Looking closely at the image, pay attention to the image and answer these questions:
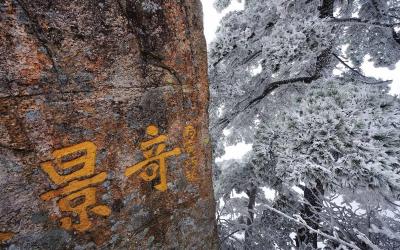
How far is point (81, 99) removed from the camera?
4.61ft

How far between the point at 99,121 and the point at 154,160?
0.48 metres

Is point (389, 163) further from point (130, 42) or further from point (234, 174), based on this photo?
point (234, 174)

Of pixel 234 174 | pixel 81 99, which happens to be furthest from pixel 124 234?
pixel 234 174

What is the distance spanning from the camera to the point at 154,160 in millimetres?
1780

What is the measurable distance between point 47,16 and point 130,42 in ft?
1.42

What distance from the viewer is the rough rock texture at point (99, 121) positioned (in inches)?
49.2

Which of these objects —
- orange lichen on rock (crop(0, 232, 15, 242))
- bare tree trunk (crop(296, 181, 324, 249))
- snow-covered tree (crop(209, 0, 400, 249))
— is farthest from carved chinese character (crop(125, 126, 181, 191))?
bare tree trunk (crop(296, 181, 324, 249))

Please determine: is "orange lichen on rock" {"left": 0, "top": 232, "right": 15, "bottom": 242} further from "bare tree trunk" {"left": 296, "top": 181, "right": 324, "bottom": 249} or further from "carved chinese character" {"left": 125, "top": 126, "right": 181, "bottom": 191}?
"bare tree trunk" {"left": 296, "top": 181, "right": 324, "bottom": 249}

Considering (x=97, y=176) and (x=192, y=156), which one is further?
(x=192, y=156)

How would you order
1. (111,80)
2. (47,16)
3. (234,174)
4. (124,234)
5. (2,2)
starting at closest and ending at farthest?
(2,2) < (47,16) < (111,80) < (124,234) < (234,174)

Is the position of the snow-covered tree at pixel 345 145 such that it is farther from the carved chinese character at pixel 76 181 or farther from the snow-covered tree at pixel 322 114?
the carved chinese character at pixel 76 181

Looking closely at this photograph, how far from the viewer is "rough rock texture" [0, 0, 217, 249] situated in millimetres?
1250

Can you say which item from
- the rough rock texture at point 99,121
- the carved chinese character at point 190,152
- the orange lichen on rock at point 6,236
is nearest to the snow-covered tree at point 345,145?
the carved chinese character at point 190,152

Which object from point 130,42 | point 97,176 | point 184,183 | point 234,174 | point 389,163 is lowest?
point 234,174
